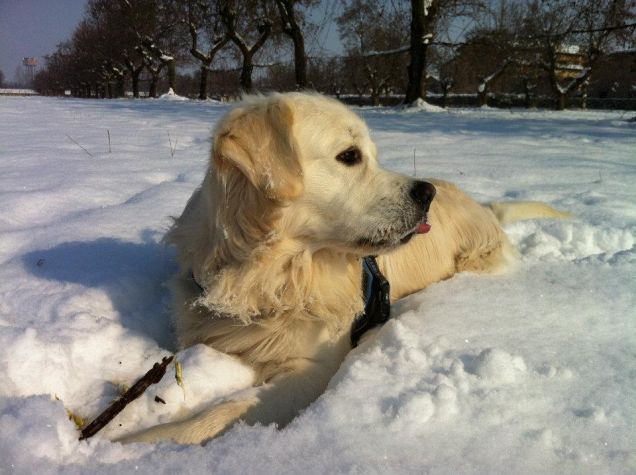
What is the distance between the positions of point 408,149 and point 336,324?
4.71 metres

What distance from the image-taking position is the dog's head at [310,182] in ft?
6.64

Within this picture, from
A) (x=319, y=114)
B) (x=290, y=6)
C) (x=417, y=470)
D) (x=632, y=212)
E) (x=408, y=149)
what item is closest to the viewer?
(x=417, y=470)

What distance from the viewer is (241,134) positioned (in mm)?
2000

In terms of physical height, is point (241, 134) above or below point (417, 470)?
Answer: above

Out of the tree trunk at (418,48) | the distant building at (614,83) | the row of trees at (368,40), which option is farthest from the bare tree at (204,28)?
the distant building at (614,83)

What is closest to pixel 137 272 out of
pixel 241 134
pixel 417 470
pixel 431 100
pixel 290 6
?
pixel 241 134

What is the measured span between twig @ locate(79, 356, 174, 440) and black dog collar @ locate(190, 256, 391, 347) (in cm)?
65

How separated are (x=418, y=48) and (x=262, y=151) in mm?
14169

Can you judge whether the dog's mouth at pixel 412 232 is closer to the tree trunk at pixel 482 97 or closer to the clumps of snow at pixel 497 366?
the clumps of snow at pixel 497 366

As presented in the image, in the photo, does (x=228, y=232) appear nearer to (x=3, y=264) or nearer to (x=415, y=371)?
(x=415, y=371)

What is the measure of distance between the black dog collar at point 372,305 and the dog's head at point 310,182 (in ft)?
0.98

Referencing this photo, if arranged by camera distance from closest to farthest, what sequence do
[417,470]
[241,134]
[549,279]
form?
[417,470]
[241,134]
[549,279]

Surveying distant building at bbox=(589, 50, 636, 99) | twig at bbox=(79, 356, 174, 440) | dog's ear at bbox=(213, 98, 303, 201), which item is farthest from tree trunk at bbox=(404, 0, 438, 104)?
distant building at bbox=(589, 50, 636, 99)

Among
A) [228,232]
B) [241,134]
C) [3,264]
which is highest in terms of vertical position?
[241,134]
